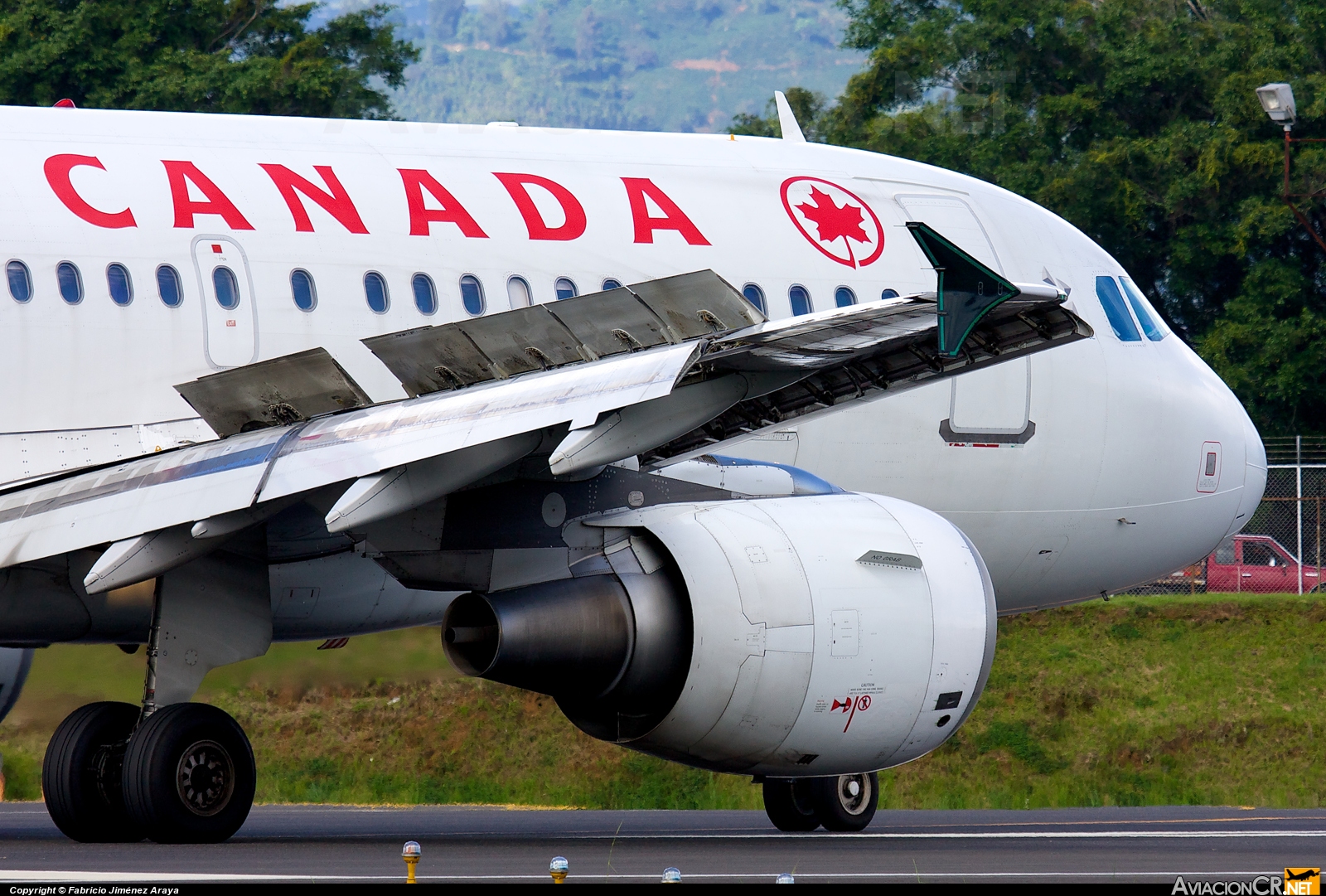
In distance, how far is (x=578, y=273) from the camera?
1397cm

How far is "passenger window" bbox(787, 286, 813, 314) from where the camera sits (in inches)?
582

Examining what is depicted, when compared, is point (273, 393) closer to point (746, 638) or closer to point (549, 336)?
point (549, 336)

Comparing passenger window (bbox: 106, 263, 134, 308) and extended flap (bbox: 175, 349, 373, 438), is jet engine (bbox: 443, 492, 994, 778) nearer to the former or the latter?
extended flap (bbox: 175, 349, 373, 438)

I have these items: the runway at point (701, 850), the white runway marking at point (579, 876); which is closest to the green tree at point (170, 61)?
the runway at point (701, 850)

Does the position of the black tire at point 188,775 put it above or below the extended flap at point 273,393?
below

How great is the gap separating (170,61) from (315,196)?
92.6ft

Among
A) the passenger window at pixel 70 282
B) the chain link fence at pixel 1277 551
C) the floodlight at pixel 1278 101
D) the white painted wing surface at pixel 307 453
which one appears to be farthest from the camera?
the chain link fence at pixel 1277 551

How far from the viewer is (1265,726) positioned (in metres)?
24.9

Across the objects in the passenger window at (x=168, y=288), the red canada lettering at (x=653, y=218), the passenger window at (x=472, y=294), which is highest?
the red canada lettering at (x=653, y=218)

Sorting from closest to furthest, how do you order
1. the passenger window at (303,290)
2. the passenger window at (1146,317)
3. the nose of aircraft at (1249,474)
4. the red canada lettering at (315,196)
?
the passenger window at (303,290), the red canada lettering at (315,196), the passenger window at (1146,317), the nose of aircraft at (1249,474)

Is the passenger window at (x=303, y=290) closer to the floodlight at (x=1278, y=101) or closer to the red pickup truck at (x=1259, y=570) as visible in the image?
the floodlight at (x=1278, y=101)

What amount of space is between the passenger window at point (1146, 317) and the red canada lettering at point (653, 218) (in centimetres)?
422

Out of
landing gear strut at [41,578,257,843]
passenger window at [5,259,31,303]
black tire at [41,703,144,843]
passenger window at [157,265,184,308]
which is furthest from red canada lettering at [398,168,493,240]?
black tire at [41,703,144,843]

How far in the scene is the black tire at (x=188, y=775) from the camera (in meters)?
11.7
